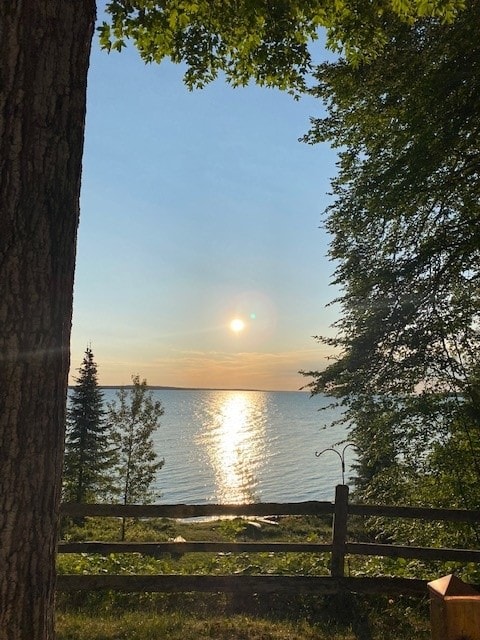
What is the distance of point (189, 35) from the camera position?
4480 mm

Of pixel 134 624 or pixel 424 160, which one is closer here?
pixel 134 624

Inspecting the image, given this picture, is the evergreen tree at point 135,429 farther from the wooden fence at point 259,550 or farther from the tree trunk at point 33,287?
the tree trunk at point 33,287

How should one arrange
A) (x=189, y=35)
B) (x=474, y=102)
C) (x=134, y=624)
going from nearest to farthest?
1. (x=189, y=35)
2. (x=134, y=624)
3. (x=474, y=102)

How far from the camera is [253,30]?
417 cm

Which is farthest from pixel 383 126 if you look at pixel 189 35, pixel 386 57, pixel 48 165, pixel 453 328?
pixel 48 165

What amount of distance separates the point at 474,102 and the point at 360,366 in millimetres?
4513

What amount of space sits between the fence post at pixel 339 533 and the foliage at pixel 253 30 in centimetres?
494

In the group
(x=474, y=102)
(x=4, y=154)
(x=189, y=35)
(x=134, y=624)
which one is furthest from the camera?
(x=474, y=102)

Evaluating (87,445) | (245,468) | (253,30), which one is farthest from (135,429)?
(245,468)

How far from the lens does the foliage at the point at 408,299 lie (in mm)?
7969

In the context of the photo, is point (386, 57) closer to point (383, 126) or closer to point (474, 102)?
point (383, 126)

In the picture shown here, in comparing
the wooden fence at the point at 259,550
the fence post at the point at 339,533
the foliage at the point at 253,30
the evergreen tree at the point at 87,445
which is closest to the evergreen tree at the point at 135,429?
the evergreen tree at the point at 87,445

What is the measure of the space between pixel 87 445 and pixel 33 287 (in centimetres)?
3052

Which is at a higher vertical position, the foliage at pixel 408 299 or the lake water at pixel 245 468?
the foliage at pixel 408 299
